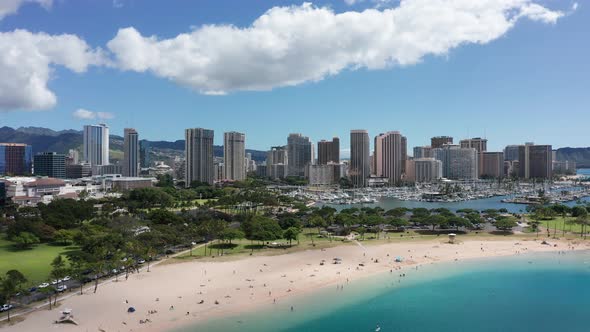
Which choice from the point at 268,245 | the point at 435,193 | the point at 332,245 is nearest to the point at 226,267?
the point at 268,245

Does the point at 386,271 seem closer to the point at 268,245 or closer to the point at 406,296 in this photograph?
the point at 406,296

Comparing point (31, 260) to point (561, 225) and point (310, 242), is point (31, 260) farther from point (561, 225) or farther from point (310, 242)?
point (561, 225)

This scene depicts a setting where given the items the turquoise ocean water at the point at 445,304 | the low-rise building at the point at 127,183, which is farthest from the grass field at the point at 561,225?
the low-rise building at the point at 127,183

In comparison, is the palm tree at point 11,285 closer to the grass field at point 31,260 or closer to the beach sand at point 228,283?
the beach sand at point 228,283

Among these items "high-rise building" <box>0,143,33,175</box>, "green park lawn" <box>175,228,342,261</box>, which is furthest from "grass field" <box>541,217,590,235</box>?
"high-rise building" <box>0,143,33,175</box>

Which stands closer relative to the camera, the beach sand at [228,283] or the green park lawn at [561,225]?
the beach sand at [228,283]

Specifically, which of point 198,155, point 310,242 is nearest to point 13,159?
point 198,155
